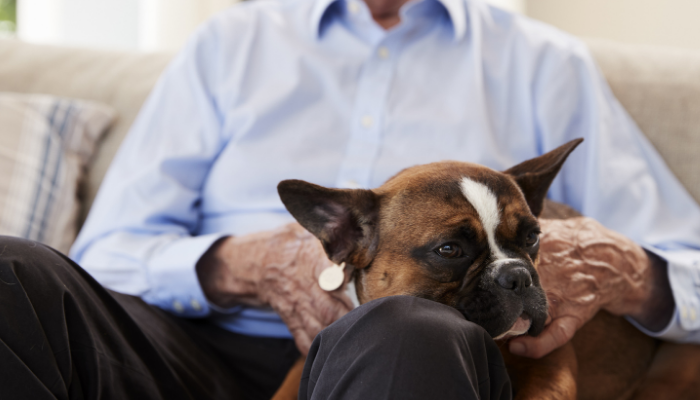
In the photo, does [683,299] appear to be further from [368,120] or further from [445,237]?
[368,120]

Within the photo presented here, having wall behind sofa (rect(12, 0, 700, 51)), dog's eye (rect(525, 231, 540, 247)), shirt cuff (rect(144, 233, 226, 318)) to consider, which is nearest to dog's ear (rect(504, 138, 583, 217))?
dog's eye (rect(525, 231, 540, 247))

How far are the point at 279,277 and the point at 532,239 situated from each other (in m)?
0.57

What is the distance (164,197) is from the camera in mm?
1540

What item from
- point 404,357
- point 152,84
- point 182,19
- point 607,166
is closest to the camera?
point 404,357

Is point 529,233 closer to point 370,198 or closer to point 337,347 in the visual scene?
point 370,198

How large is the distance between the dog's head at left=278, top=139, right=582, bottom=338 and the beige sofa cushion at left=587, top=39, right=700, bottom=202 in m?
0.63

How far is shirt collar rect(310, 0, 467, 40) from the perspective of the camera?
165 centimetres

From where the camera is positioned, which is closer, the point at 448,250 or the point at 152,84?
the point at 448,250

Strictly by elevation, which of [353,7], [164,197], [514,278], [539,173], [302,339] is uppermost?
[353,7]

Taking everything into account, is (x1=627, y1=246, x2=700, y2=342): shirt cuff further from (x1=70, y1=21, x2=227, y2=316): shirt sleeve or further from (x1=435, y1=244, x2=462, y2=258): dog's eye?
(x1=70, y1=21, x2=227, y2=316): shirt sleeve

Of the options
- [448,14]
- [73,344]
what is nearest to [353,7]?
[448,14]

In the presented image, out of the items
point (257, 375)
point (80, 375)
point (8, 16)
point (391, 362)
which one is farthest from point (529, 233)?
point (8, 16)

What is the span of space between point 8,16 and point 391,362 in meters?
5.12

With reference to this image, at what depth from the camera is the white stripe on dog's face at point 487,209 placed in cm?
106
